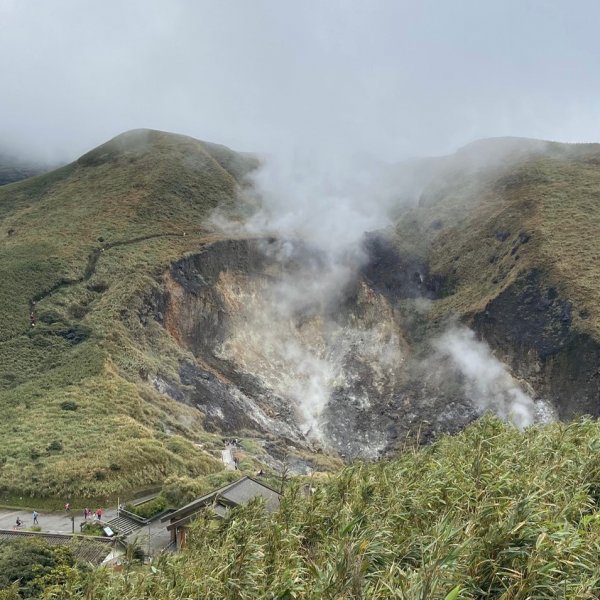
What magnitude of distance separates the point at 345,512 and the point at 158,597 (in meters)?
3.23

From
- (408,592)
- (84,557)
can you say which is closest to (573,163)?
(84,557)

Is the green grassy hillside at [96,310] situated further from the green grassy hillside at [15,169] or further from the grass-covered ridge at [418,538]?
the green grassy hillside at [15,169]

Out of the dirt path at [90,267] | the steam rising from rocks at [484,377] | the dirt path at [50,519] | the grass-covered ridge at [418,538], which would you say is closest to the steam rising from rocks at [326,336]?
the steam rising from rocks at [484,377]

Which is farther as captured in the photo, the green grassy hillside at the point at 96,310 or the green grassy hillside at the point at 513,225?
the green grassy hillside at the point at 513,225

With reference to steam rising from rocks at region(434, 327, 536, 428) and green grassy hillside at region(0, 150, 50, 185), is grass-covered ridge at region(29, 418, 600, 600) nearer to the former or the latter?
steam rising from rocks at region(434, 327, 536, 428)

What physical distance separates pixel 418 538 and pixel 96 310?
Answer: 50.5m

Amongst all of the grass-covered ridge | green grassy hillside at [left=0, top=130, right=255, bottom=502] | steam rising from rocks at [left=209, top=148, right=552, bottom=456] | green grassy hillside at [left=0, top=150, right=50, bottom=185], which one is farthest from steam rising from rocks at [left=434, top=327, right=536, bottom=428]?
green grassy hillside at [left=0, top=150, right=50, bottom=185]

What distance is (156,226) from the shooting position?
228ft

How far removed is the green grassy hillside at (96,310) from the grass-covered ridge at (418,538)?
24.6m

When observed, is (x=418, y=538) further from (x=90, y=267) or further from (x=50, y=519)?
(x=90, y=267)

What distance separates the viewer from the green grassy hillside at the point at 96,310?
33.2 metres

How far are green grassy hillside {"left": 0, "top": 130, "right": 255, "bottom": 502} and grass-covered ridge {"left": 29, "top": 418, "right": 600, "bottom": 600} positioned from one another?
24.6m

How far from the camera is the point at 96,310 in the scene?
53.5m

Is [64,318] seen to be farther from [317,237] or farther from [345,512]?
[345,512]
